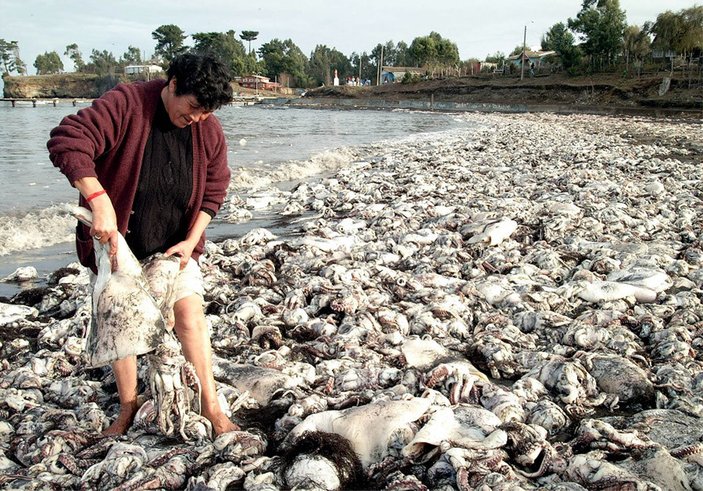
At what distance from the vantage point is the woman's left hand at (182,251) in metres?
3.06

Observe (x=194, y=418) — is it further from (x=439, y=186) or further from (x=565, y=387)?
(x=439, y=186)

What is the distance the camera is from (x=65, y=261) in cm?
695

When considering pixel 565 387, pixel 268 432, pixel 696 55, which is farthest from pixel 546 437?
pixel 696 55

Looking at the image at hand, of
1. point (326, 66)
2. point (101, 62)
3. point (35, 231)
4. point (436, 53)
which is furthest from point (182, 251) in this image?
point (101, 62)

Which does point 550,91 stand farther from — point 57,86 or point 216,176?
point 57,86

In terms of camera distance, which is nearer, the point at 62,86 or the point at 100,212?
the point at 100,212

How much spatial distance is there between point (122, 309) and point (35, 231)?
6.32 m

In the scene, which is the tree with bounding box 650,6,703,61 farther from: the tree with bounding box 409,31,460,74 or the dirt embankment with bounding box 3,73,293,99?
the dirt embankment with bounding box 3,73,293,99

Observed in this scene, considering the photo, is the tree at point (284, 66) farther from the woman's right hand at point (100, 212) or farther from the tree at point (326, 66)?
the woman's right hand at point (100, 212)

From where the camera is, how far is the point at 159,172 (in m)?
2.96

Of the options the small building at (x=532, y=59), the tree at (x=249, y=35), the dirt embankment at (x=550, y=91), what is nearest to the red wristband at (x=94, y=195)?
the dirt embankment at (x=550, y=91)

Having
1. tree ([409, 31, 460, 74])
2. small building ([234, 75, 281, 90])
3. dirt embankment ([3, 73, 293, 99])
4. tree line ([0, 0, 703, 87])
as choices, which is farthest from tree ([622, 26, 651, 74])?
small building ([234, 75, 281, 90])

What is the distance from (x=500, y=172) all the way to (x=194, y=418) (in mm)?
11098

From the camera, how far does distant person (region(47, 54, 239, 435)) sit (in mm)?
2668
